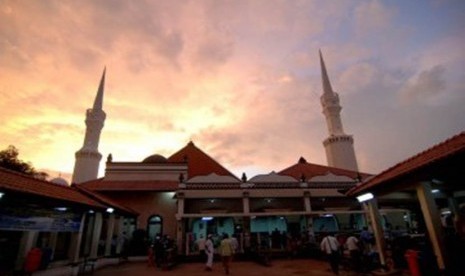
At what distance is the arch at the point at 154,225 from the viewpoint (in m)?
24.4

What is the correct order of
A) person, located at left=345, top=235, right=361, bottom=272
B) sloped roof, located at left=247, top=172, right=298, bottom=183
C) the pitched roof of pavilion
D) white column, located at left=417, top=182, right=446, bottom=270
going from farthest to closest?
1. sloped roof, located at left=247, top=172, right=298, bottom=183
2. person, located at left=345, top=235, right=361, bottom=272
3. the pitched roof of pavilion
4. white column, located at left=417, top=182, right=446, bottom=270

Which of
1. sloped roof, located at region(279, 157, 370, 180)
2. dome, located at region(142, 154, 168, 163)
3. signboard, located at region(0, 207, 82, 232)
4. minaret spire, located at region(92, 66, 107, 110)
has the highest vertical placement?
minaret spire, located at region(92, 66, 107, 110)

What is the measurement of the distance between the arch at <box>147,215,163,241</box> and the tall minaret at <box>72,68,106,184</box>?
634 inches

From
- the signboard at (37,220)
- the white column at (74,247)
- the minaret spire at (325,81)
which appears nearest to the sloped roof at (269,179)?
the white column at (74,247)

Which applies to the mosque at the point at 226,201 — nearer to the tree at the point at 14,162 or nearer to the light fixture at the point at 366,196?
the light fixture at the point at 366,196

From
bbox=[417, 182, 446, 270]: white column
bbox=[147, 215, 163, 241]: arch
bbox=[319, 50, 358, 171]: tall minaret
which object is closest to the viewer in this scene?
bbox=[417, 182, 446, 270]: white column

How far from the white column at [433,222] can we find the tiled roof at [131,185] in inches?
744

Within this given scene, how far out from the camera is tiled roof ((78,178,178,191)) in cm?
2456

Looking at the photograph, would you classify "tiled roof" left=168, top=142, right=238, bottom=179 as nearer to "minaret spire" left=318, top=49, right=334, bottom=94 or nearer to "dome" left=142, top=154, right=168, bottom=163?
"dome" left=142, top=154, right=168, bottom=163

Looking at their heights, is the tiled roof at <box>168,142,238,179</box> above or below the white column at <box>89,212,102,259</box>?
above

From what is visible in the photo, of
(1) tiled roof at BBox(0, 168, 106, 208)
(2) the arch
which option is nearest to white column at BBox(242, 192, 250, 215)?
(2) the arch

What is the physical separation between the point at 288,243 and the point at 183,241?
7116mm

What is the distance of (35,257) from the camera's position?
34.2ft

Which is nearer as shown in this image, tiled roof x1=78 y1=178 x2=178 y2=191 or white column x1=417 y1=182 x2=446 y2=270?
white column x1=417 y1=182 x2=446 y2=270
